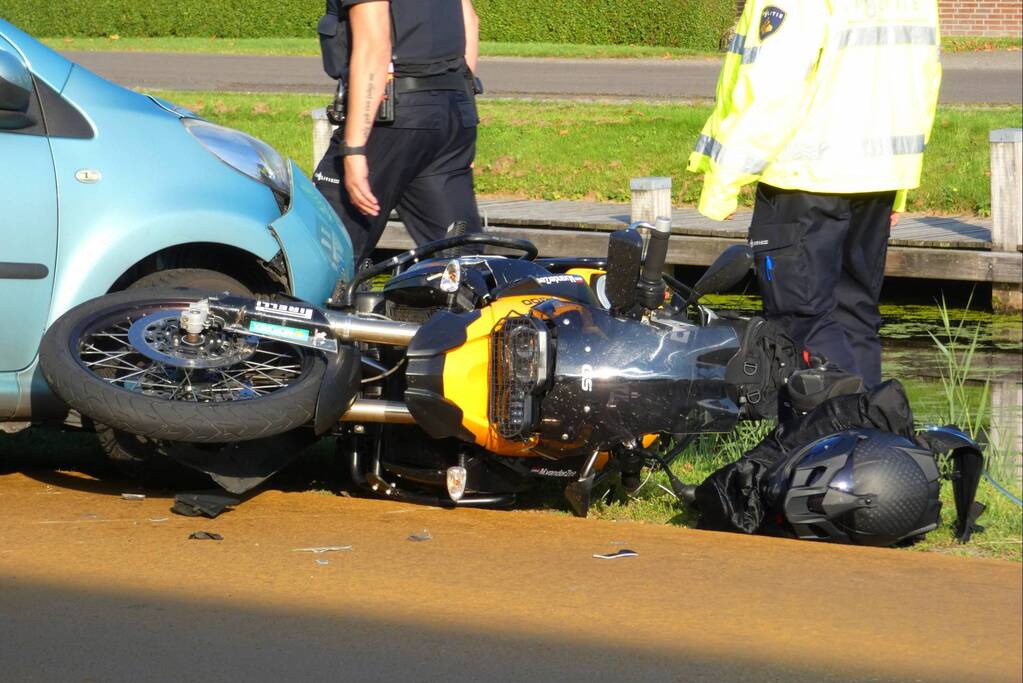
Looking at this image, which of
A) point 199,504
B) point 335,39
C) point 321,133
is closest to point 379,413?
point 199,504

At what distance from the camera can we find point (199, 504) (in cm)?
506

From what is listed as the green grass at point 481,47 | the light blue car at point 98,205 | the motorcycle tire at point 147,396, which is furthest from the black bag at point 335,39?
the green grass at point 481,47

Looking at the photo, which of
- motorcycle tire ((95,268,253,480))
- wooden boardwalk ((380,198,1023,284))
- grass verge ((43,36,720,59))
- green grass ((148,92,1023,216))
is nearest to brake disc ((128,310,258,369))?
motorcycle tire ((95,268,253,480))

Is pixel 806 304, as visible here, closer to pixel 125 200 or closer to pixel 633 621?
pixel 633 621

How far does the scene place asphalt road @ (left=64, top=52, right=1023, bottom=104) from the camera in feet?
65.1

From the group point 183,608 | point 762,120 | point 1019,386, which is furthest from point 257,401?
point 1019,386

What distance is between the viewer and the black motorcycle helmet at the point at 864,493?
4699mm

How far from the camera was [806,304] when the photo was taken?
584cm

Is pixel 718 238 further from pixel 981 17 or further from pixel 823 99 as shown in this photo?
pixel 981 17

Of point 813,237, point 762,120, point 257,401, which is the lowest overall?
point 257,401

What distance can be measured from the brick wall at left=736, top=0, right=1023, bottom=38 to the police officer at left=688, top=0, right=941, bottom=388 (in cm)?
2507

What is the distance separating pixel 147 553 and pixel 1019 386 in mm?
5493

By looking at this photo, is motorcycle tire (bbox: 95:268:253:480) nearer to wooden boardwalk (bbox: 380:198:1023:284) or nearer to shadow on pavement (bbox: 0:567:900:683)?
shadow on pavement (bbox: 0:567:900:683)

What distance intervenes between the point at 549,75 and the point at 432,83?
17.1m
